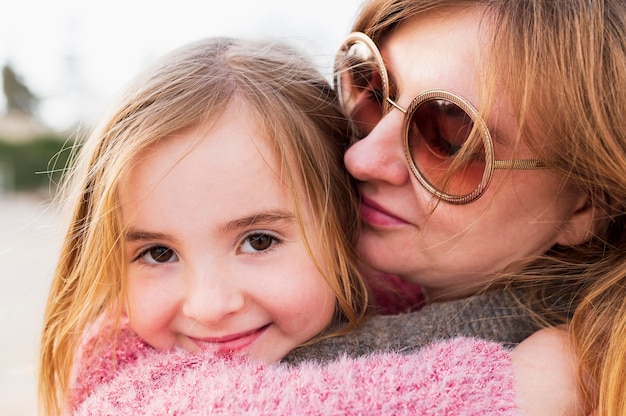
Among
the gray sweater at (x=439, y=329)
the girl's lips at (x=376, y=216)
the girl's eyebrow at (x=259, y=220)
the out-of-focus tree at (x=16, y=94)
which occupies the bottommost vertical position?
the out-of-focus tree at (x=16, y=94)

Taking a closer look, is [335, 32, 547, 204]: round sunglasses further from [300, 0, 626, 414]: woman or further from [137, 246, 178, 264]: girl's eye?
[137, 246, 178, 264]: girl's eye

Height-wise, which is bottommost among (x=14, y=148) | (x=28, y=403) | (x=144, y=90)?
(x=14, y=148)

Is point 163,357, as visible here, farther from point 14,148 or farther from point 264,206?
point 14,148

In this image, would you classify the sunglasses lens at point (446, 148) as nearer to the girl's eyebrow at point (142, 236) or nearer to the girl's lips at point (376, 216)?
the girl's lips at point (376, 216)

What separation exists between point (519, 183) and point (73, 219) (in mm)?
1331

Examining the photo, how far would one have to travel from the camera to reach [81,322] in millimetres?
1919

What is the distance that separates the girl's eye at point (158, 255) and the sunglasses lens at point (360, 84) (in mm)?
750

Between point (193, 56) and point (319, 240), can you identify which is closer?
point (319, 240)

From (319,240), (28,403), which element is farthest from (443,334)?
(28,403)

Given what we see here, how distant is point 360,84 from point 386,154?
12.3 inches

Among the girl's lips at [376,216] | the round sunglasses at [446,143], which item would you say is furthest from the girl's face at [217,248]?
the round sunglasses at [446,143]

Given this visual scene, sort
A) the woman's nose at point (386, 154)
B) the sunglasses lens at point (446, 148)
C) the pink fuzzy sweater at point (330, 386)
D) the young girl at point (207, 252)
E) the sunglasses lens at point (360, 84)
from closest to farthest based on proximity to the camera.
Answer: the pink fuzzy sweater at point (330, 386) < the young girl at point (207, 252) < the sunglasses lens at point (446, 148) < the woman's nose at point (386, 154) < the sunglasses lens at point (360, 84)

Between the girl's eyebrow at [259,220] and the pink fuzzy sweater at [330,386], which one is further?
the girl's eyebrow at [259,220]

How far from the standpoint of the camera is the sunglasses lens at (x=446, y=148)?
1726 mm
